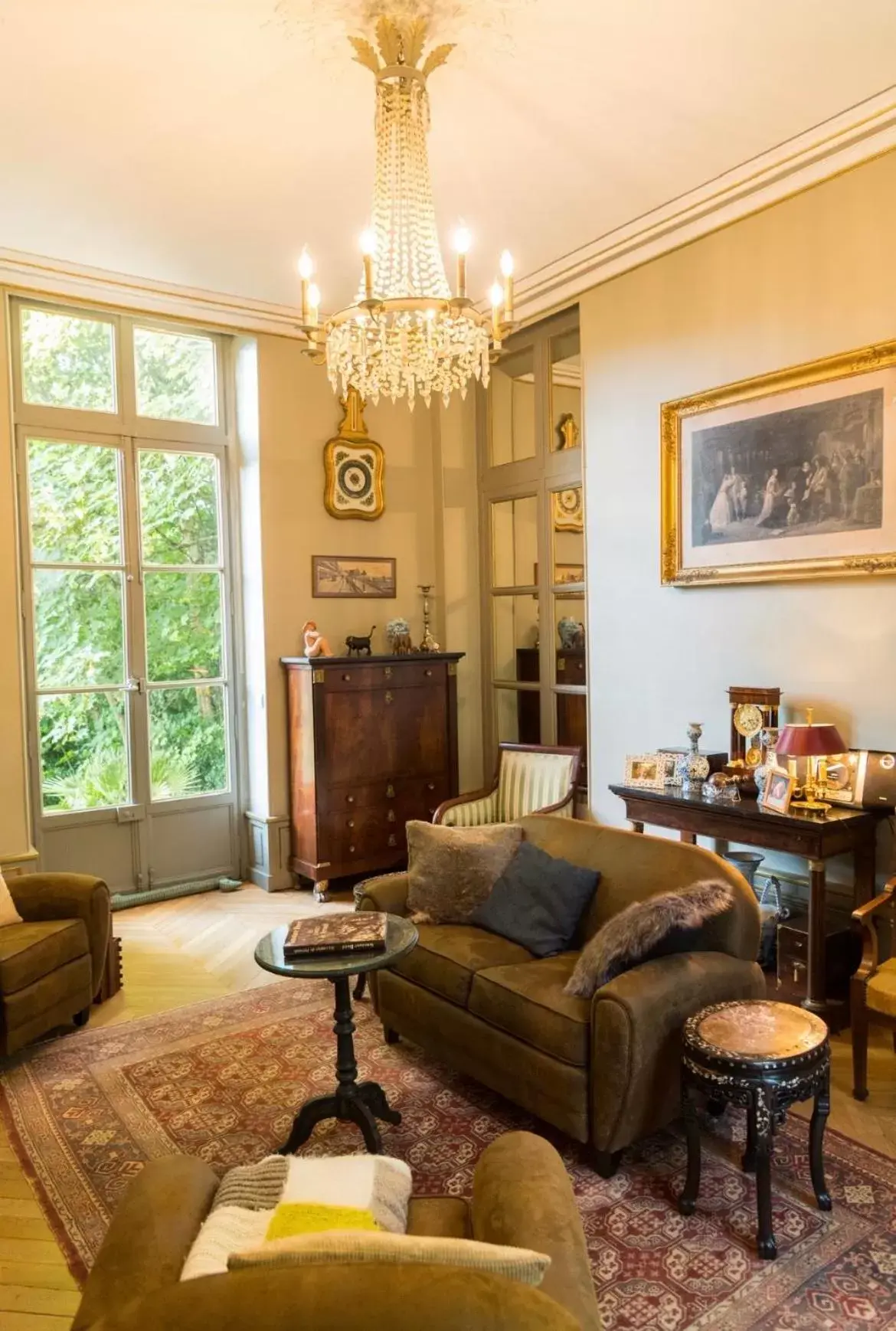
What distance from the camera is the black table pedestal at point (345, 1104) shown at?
2.80 meters

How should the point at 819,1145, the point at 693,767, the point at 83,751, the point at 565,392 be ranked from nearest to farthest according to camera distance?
the point at 819,1145
the point at 693,767
the point at 83,751
the point at 565,392

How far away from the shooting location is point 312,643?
18.4 feet

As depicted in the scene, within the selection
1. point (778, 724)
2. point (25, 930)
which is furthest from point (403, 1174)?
point (778, 724)

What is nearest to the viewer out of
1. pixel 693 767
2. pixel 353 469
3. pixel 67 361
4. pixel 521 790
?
pixel 693 767

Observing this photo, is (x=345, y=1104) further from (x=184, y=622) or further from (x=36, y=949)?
(x=184, y=622)

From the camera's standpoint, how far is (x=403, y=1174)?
1792 millimetres

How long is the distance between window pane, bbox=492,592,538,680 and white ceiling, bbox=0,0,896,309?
230 cm

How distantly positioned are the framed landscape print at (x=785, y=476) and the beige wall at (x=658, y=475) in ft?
0.28

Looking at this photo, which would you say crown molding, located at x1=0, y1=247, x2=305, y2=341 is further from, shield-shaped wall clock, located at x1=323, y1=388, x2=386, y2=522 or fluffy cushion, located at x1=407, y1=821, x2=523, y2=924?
fluffy cushion, located at x1=407, y1=821, x2=523, y2=924

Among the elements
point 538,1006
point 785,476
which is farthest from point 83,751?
point 785,476

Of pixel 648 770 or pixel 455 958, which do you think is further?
pixel 648 770

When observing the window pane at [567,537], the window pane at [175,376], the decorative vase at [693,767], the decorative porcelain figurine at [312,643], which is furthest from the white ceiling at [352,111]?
the decorative vase at [693,767]

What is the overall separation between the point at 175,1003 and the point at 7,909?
0.86 meters

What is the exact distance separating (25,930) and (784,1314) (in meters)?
3.01
